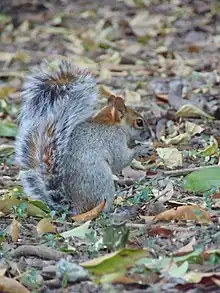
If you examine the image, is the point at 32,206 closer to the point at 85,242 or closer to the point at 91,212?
the point at 91,212

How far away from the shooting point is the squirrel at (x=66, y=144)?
4.78m

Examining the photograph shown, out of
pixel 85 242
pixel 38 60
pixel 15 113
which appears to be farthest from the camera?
pixel 38 60

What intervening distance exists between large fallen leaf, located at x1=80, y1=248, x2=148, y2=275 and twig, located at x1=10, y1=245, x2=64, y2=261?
301 millimetres

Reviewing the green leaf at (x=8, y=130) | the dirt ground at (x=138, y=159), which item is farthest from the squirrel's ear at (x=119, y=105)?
the green leaf at (x=8, y=130)

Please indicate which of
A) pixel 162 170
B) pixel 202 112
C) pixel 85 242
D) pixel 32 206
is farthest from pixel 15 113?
pixel 85 242

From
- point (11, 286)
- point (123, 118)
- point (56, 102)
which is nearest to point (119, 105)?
point (123, 118)

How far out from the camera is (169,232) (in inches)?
167

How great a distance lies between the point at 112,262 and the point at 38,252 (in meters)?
0.50

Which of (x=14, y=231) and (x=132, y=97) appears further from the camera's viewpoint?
(x=132, y=97)

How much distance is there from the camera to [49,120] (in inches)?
192

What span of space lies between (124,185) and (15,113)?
87.4 inches

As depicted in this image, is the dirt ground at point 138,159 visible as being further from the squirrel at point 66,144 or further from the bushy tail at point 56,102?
the bushy tail at point 56,102

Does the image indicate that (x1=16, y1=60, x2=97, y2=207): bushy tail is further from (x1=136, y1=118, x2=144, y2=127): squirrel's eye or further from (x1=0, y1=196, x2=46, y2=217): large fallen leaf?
(x1=136, y1=118, x2=144, y2=127): squirrel's eye

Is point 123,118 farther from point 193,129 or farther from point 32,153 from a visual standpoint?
point 193,129
